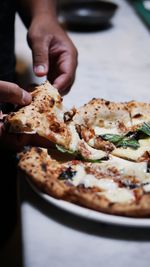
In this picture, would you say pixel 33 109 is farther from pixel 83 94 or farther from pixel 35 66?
pixel 83 94

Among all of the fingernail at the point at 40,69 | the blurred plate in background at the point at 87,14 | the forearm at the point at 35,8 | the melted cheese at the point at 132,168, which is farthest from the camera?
the blurred plate in background at the point at 87,14

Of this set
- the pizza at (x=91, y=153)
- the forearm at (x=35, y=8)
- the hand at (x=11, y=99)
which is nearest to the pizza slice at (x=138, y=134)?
the pizza at (x=91, y=153)

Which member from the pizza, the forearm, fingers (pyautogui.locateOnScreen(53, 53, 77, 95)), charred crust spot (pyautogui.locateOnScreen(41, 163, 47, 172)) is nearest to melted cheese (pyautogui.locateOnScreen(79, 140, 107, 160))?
the pizza

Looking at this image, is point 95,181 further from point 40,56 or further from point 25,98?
point 40,56

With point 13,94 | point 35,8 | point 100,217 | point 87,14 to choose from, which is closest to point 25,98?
point 13,94

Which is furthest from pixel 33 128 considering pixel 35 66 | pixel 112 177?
pixel 35 66

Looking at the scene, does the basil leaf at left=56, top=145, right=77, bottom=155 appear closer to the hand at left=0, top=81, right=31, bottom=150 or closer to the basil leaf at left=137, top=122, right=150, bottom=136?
the hand at left=0, top=81, right=31, bottom=150

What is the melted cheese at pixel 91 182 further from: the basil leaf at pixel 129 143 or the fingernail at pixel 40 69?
the fingernail at pixel 40 69
